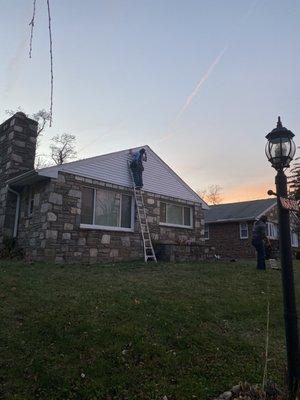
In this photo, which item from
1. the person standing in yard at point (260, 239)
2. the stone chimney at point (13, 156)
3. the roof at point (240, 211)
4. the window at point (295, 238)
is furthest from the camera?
the window at point (295, 238)

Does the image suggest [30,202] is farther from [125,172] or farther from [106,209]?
[125,172]

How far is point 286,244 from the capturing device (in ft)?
17.0

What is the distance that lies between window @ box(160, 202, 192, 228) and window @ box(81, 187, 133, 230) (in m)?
2.17

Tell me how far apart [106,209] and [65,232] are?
7.53 feet

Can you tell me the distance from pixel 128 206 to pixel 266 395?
1236 cm

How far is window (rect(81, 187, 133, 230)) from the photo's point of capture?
14992 millimetres

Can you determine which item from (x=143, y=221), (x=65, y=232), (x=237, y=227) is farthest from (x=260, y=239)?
(x=237, y=227)

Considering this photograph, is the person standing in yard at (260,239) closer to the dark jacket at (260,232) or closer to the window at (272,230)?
the dark jacket at (260,232)

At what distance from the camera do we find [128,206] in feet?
54.7

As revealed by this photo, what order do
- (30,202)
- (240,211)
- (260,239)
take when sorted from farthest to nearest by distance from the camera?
(240,211) → (30,202) → (260,239)

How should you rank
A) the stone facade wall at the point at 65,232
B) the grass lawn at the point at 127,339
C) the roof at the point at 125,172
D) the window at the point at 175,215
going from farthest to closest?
the window at the point at 175,215 → the roof at the point at 125,172 → the stone facade wall at the point at 65,232 → the grass lawn at the point at 127,339

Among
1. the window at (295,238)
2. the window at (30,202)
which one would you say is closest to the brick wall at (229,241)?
the window at (295,238)

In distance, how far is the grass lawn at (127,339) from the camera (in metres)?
4.76

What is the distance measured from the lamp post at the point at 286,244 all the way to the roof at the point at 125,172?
9709 mm
